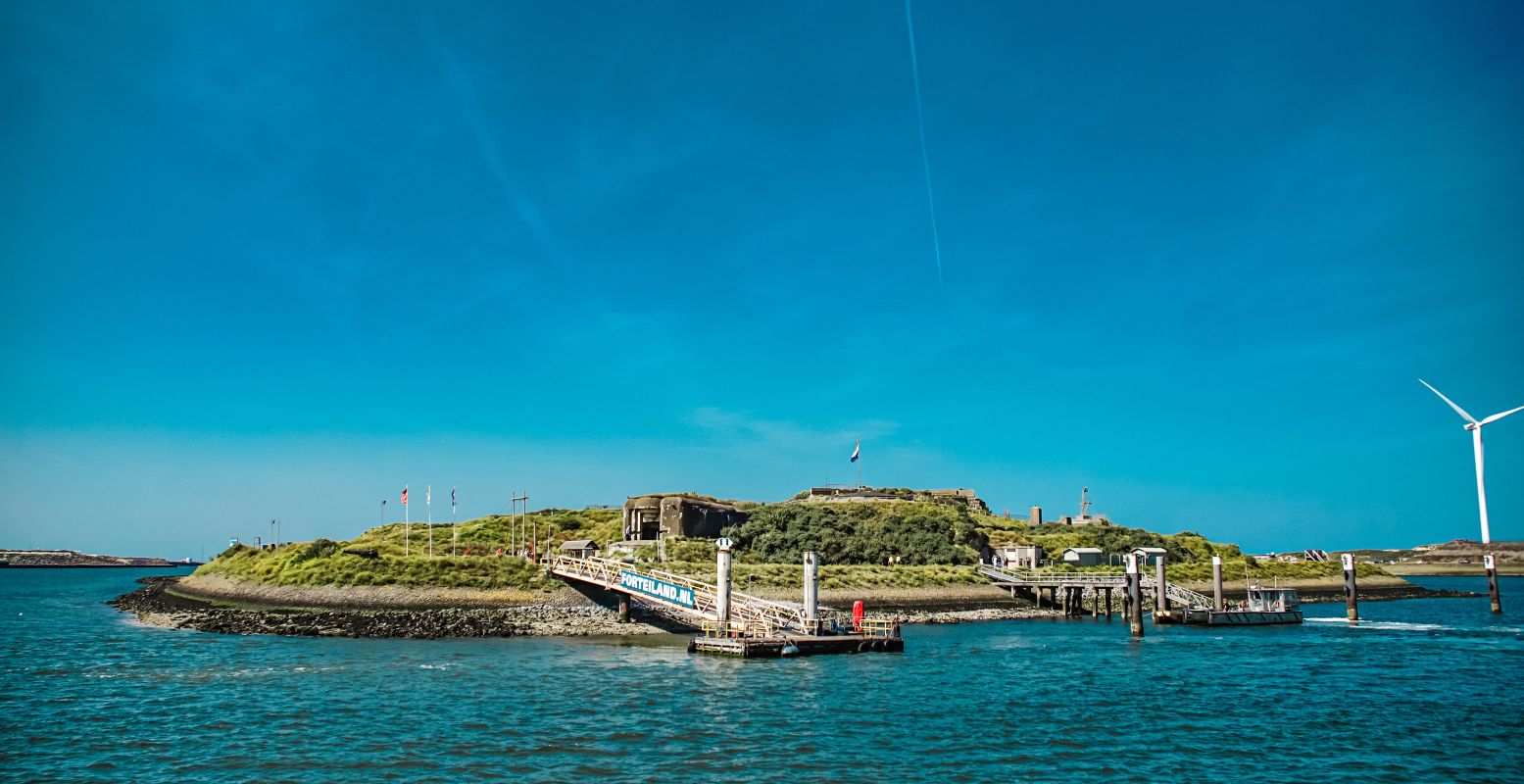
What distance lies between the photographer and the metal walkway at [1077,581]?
72.1 metres

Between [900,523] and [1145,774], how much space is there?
65.3m

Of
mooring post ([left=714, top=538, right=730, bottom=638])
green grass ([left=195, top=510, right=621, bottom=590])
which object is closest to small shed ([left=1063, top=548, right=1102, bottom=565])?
green grass ([left=195, top=510, right=621, bottom=590])

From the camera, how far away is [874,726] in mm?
27859

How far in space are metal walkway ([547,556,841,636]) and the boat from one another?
26482 mm

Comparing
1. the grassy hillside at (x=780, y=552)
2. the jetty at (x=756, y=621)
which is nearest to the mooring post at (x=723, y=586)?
the jetty at (x=756, y=621)

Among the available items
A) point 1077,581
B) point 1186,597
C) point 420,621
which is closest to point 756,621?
point 420,621

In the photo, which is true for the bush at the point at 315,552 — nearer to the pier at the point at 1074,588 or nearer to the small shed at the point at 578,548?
the small shed at the point at 578,548

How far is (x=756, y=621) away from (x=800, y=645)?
295 centimetres

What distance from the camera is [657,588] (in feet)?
167

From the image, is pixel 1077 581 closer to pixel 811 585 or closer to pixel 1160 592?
pixel 1160 592

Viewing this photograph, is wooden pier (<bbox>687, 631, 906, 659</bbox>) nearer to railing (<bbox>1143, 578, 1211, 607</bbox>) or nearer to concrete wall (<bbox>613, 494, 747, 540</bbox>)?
railing (<bbox>1143, 578, 1211, 607</bbox>)

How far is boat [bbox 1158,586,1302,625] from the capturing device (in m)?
63.4

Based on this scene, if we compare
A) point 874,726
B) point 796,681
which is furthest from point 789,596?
point 874,726

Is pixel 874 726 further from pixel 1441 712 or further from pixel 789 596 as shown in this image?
pixel 789 596
